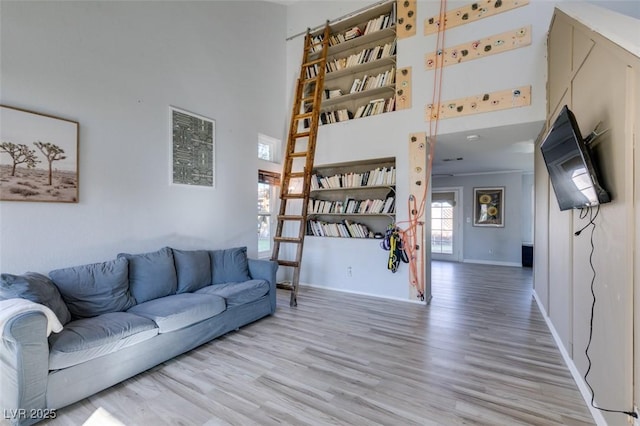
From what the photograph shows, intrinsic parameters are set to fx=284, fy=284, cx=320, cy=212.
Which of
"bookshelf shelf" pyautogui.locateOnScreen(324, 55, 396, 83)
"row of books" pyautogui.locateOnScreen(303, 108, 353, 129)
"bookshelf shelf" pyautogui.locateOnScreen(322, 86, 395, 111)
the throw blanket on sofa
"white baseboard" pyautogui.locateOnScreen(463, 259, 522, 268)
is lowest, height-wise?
"white baseboard" pyautogui.locateOnScreen(463, 259, 522, 268)

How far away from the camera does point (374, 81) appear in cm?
435

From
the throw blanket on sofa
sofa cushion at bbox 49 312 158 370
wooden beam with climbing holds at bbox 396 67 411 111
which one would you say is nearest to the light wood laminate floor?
sofa cushion at bbox 49 312 158 370

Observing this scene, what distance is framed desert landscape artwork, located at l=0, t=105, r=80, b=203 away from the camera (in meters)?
2.12

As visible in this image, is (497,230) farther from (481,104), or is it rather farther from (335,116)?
(335,116)

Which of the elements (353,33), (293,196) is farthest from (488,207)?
(293,196)

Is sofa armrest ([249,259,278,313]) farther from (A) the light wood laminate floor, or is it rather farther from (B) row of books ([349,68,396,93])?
(B) row of books ([349,68,396,93])

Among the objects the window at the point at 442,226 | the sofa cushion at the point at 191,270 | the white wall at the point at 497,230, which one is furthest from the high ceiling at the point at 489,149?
the sofa cushion at the point at 191,270

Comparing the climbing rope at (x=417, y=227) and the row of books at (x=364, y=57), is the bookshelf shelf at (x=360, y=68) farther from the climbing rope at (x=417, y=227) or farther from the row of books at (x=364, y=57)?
the climbing rope at (x=417, y=227)

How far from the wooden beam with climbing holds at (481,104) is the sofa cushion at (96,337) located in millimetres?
3884

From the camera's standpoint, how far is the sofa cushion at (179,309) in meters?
2.25

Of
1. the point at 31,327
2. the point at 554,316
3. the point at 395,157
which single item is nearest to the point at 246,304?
the point at 31,327

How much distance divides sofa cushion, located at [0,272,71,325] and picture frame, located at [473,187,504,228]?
7.85 m

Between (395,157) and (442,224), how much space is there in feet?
14.8

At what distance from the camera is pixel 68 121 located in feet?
8.00
